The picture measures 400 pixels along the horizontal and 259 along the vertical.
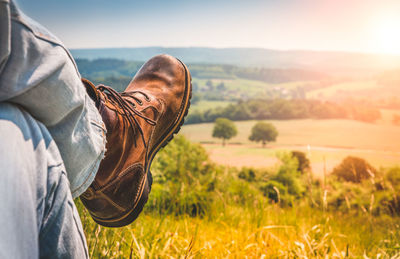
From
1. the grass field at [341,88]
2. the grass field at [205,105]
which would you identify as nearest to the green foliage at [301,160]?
the grass field at [205,105]

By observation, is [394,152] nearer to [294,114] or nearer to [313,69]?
[294,114]

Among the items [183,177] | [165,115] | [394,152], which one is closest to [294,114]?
[394,152]

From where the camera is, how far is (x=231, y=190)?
2643 mm

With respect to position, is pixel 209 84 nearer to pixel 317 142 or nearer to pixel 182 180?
pixel 317 142

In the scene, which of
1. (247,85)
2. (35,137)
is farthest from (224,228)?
(247,85)

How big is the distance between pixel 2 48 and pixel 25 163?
0.61 ft

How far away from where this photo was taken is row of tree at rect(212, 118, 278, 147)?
16.3 feet

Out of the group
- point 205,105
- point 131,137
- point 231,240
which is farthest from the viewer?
point 205,105

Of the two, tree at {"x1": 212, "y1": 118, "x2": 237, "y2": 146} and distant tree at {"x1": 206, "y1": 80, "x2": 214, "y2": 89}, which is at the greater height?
distant tree at {"x1": 206, "y1": 80, "x2": 214, "y2": 89}

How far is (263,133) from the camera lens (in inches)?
205

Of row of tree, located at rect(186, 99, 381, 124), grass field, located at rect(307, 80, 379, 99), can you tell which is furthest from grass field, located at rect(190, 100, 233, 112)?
grass field, located at rect(307, 80, 379, 99)

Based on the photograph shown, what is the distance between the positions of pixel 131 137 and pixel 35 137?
60 centimetres

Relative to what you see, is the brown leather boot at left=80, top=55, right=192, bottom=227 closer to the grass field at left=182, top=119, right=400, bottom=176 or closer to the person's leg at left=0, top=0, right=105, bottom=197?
the person's leg at left=0, top=0, right=105, bottom=197

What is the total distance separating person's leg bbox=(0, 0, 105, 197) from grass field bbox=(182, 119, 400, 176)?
313 cm
